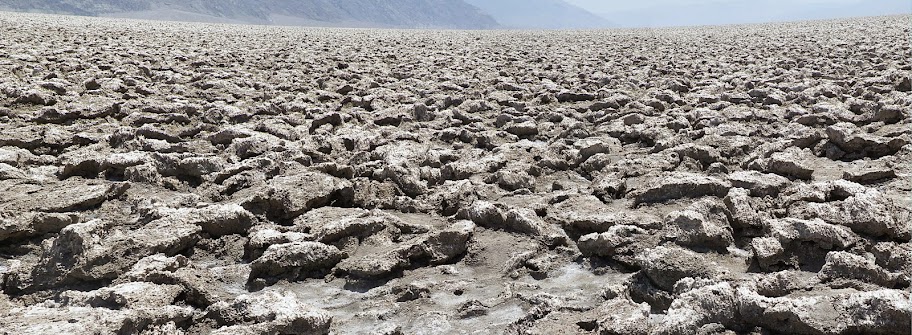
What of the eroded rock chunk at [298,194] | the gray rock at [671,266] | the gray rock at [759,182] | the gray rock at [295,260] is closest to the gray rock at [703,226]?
the gray rock at [671,266]

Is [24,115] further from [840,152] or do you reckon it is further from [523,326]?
[840,152]

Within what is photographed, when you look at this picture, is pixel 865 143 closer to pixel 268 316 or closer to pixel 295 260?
pixel 295 260

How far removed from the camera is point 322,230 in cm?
284

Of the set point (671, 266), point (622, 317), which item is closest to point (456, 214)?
point (671, 266)

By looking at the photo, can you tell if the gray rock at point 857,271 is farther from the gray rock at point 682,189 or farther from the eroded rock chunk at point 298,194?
the eroded rock chunk at point 298,194

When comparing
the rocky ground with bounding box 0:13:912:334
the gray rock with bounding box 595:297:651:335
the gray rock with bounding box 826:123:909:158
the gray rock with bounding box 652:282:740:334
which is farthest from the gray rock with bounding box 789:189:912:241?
the gray rock with bounding box 826:123:909:158

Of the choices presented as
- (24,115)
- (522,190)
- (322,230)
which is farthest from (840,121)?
(24,115)

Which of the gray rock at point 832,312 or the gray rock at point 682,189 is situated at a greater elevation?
the gray rock at point 682,189

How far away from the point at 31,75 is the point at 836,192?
7.40 m

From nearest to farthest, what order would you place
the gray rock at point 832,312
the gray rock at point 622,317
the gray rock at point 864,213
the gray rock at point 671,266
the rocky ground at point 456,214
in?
the gray rock at point 832,312
the gray rock at point 622,317
the rocky ground at point 456,214
the gray rock at point 671,266
the gray rock at point 864,213

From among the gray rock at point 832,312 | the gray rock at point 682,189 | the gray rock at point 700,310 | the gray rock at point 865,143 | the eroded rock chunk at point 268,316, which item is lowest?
the eroded rock chunk at point 268,316

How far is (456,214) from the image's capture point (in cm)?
313

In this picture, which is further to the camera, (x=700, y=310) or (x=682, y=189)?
(x=682, y=189)

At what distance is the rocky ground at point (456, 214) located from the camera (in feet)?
7.11
